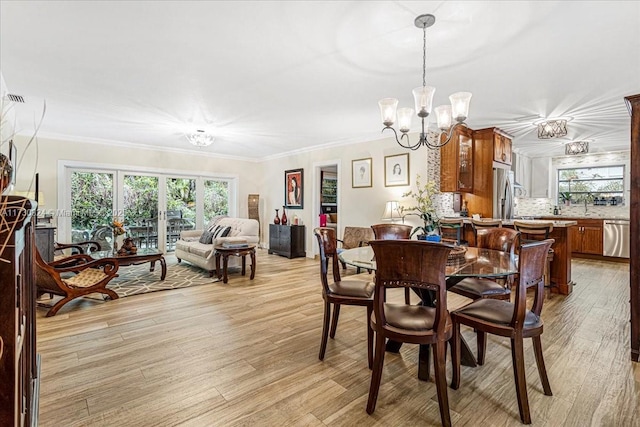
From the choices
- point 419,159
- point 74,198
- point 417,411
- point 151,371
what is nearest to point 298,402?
point 417,411

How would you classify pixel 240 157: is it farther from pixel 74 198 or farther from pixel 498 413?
pixel 498 413

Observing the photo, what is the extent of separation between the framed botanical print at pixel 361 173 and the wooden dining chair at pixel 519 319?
4123 mm

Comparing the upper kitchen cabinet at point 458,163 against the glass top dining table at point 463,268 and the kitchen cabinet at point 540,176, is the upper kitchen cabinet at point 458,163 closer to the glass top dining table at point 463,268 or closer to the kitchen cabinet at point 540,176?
the glass top dining table at point 463,268

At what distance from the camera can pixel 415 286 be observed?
1789 millimetres

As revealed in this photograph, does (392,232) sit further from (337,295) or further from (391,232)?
(337,295)

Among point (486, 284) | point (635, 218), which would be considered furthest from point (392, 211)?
point (635, 218)

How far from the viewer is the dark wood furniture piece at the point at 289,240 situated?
7.08 m

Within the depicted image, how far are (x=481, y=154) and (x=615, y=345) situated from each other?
3484 mm

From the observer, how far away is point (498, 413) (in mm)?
1864

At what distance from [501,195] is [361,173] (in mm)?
2407

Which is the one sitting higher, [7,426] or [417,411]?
[7,426]

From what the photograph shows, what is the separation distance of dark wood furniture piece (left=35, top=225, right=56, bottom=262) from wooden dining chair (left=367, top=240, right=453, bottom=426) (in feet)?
15.7

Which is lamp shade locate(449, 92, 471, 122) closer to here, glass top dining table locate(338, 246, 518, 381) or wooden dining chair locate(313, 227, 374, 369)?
glass top dining table locate(338, 246, 518, 381)

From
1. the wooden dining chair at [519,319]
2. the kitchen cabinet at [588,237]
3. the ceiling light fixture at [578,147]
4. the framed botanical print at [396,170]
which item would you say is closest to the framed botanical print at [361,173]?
the framed botanical print at [396,170]
